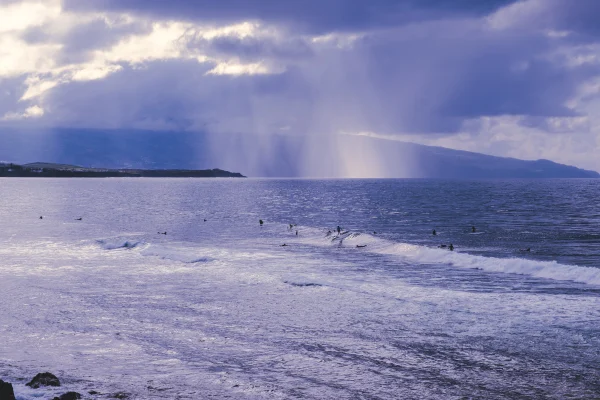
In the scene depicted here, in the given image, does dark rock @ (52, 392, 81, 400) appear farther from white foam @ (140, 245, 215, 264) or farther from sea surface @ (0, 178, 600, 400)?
white foam @ (140, 245, 215, 264)

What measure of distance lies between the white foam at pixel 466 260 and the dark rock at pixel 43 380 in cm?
2692

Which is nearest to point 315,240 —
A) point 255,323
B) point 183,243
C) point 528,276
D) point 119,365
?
point 183,243

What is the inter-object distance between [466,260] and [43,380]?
30267 mm

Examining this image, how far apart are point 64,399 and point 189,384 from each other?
10.1 ft

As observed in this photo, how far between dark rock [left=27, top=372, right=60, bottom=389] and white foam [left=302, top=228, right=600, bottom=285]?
2692 cm

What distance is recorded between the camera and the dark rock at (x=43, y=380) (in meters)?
14.9

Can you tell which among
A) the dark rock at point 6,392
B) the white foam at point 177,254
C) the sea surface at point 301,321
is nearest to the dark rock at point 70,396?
Answer: the sea surface at point 301,321

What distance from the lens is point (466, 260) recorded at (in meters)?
39.5

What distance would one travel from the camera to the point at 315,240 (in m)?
55.3

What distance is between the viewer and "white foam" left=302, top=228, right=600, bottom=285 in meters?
33.3

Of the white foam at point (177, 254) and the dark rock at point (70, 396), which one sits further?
the white foam at point (177, 254)

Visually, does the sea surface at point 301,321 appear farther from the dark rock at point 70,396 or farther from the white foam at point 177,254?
the dark rock at point 70,396

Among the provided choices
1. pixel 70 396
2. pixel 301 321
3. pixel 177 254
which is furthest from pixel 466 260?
pixel 70 396

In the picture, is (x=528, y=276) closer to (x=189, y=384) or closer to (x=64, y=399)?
(x=189, y=384)
